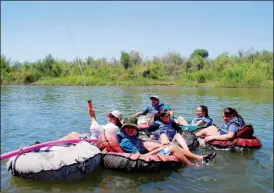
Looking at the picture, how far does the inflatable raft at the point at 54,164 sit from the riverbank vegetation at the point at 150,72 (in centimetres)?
3017

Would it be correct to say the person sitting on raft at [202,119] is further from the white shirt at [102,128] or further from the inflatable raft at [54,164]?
the inflatable raft at [54,164]

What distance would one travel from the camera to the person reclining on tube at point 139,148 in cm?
644

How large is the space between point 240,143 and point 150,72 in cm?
3839

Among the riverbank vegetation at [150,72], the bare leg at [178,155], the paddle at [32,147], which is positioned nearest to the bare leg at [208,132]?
the bare leg at [178,155]

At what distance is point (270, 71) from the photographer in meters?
39.4

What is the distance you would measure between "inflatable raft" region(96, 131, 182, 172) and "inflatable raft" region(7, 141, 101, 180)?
1.36 feet

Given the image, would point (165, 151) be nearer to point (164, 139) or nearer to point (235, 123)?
point (164, 139)

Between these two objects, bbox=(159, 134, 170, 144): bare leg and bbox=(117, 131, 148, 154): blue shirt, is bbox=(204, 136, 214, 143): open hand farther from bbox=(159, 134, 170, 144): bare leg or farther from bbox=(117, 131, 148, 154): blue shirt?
bbox=(117, 131, 148, 154): blue shirt

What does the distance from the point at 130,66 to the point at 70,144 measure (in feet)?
148

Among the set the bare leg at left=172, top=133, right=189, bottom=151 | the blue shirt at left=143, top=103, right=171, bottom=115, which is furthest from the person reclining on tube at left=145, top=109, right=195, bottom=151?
the blue shirt at left=143, top=103, right=171, bottom=115

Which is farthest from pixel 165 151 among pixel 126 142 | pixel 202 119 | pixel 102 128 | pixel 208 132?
pixel 202 119

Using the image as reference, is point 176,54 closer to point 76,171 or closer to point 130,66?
point 130,66

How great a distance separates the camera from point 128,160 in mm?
6133

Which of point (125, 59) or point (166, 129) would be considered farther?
point (125, 59)
